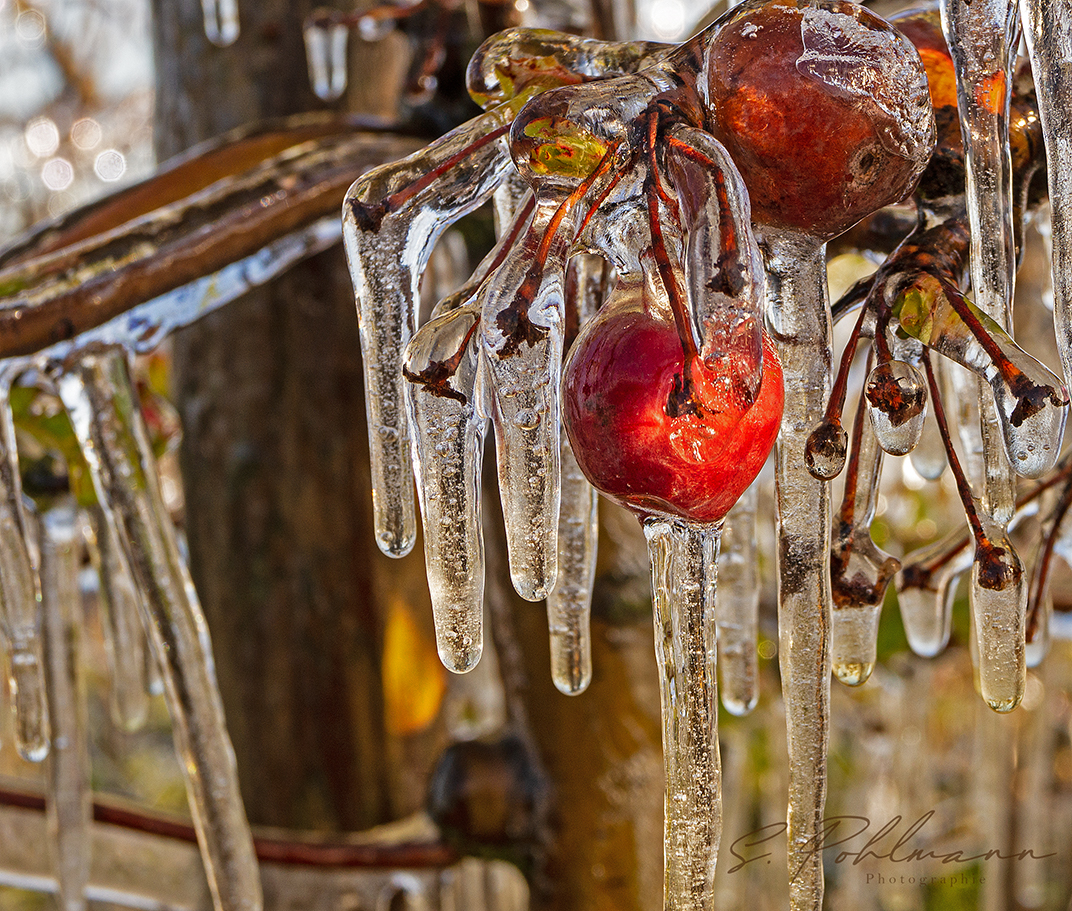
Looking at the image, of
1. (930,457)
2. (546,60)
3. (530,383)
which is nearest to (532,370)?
(530,383)

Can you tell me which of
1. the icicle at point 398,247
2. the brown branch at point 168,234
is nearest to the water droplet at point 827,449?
the icicle at point 398,247

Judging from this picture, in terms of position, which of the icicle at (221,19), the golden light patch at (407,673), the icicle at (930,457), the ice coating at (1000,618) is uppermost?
the icicle at (221,19)

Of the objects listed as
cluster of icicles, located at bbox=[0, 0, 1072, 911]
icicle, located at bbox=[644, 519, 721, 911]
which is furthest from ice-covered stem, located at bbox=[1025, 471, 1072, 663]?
icicle, located at bbox=[644, 519, 721, 911]

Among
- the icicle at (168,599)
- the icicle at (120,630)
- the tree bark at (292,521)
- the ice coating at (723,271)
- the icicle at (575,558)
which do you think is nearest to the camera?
the ice coating at (723,271)

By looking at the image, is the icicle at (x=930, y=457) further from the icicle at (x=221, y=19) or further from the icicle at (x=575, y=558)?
the icicle at (x=221, y=19)

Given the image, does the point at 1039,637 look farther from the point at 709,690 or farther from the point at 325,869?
the point at 325,869
